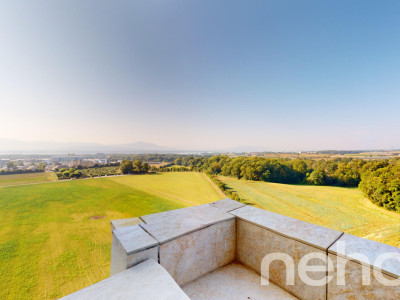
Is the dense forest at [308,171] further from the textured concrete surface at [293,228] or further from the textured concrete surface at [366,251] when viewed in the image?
the textured concrete surface at [366,251]

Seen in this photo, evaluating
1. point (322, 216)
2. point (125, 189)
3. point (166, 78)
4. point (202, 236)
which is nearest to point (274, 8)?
point (166, 78)

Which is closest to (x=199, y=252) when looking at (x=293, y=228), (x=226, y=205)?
(x=226, y=205)

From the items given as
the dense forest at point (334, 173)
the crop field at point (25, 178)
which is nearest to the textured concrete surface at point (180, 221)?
the dense forest at point (334, 173)

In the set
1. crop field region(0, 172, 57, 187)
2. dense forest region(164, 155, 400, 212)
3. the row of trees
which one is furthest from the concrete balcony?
the row of trees

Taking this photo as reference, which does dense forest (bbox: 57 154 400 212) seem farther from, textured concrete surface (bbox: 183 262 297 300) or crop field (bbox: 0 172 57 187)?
textured concrete surface (bbox: 183 262 297 300)

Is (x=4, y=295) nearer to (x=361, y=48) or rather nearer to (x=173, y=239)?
(x=173, y=239)

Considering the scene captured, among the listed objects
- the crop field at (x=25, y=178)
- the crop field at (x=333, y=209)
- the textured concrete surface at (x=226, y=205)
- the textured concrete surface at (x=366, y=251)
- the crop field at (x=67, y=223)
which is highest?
the textured concrete surface at (x=366, y=251)
